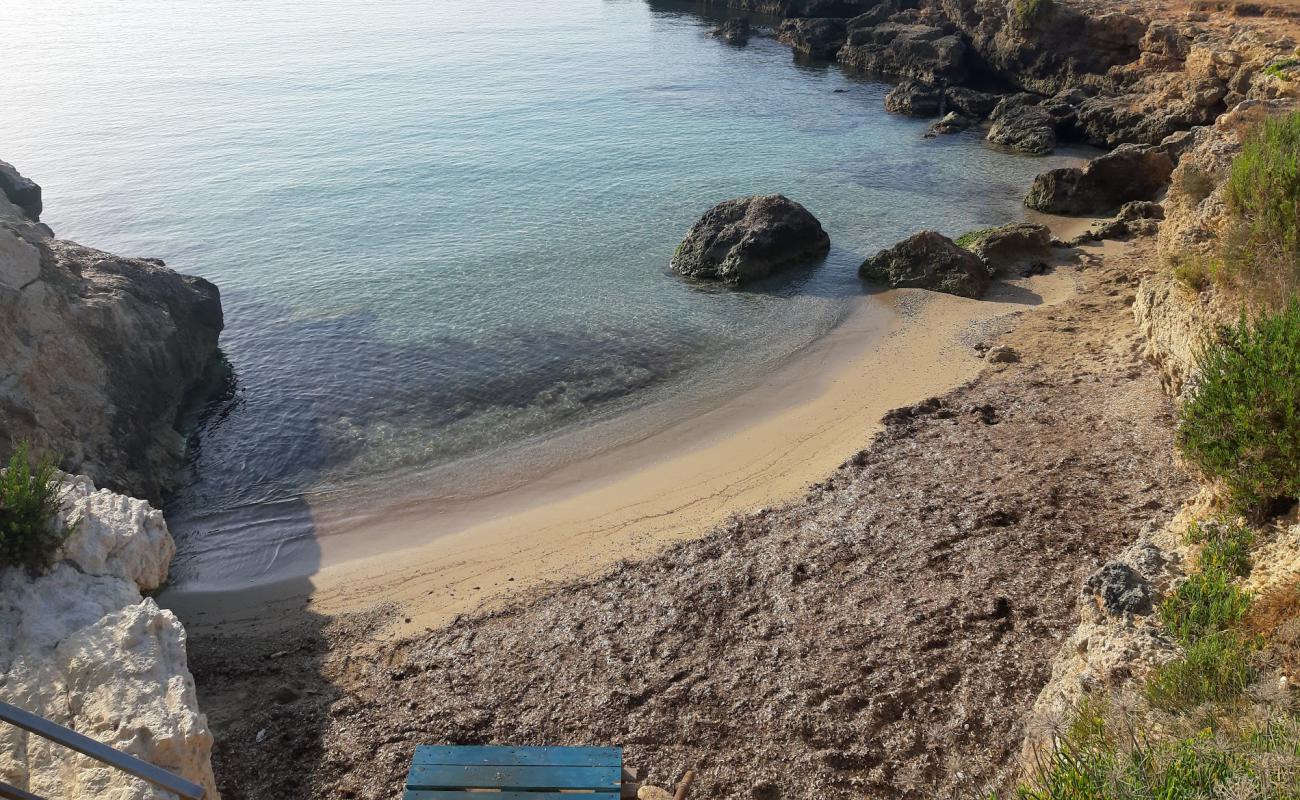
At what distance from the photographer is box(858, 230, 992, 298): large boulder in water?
21422 millimetres

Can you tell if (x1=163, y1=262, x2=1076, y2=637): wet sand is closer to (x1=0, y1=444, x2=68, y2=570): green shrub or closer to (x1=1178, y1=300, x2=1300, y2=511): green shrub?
(x1=0, y1=444, x2=68, y2=570): green shrub

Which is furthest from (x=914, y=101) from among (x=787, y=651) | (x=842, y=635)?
(x=787, y=651)

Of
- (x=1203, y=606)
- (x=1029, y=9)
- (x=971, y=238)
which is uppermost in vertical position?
(x=1029, y=9)

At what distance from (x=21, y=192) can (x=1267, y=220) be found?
23891 millimetres

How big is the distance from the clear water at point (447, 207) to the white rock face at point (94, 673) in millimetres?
4884

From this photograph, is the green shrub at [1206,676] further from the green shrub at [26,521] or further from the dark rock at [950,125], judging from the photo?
the dark rock at [950,125]

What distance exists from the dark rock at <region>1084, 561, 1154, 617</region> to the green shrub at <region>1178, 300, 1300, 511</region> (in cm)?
122

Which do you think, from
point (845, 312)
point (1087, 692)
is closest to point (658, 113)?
point (845, 312)

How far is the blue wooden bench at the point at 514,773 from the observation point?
7305mm

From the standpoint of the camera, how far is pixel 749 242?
23.7 meters

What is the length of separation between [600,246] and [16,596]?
19737 millimetres

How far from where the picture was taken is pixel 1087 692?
730cm

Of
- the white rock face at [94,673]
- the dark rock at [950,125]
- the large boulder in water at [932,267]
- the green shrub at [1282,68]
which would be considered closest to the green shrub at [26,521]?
the white rock face at [94,673]

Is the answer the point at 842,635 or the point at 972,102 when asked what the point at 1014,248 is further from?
the point at 972,102
